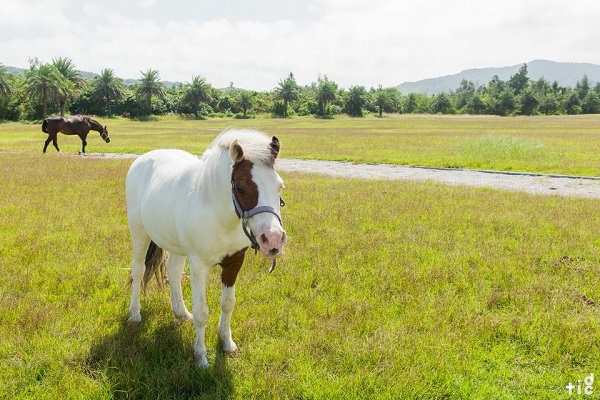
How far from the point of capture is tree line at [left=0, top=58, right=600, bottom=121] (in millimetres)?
76812

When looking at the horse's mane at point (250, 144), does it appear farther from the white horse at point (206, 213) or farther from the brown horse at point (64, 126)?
the brown horse at point (64, 126)

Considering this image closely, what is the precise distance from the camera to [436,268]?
672 centimetres

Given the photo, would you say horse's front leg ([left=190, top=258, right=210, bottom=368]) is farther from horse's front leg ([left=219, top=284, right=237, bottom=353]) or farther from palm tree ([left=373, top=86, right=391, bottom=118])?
palm tree ([left=373, top=86, right=391, bottom=118])

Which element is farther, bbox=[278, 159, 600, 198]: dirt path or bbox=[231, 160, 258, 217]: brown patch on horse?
bbox=[278, 159, 600, 198]: dirt path

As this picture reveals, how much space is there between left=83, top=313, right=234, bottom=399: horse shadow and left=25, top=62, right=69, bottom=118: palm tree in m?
79.9

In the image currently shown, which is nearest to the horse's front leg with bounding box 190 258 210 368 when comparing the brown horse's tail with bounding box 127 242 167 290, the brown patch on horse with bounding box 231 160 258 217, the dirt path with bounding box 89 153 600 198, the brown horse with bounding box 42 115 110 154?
the brown patch on horse with bounding box 231 160 258 217

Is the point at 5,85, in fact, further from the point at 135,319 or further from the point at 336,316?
the point at 336,316

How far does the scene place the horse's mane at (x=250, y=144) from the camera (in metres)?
3.46

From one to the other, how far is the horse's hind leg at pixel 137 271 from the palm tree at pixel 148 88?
9919cm

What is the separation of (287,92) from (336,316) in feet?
375

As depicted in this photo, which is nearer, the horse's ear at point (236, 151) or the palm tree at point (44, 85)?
the horse's ear at point (236, 151)

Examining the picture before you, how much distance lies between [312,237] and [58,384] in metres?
5.40

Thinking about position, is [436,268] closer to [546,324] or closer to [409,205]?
[546,324]

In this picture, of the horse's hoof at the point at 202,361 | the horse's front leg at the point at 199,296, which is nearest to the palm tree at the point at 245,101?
the horse's front leg at the point at 199,296
